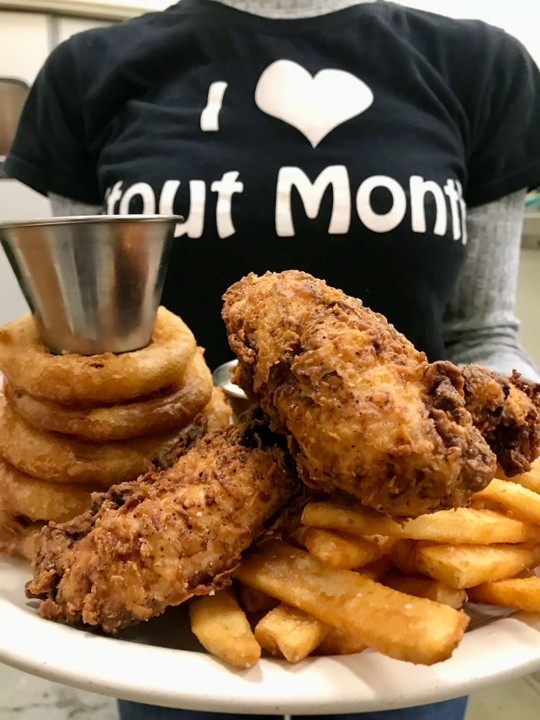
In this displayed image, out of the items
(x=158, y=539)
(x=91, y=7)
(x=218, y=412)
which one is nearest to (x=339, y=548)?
(x=158, y=539)

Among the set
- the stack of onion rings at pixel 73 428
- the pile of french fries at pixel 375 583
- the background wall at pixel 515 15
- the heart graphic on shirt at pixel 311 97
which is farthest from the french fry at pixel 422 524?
the background wall at pixel 515 15

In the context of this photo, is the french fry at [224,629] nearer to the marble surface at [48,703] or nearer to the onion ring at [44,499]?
the onion ring at [44,499]

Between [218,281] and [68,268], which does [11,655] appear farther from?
[218,281]

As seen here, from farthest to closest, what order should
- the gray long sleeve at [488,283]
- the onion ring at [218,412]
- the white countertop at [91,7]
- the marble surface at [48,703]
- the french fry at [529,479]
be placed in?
1. the white countertop at [91,7]
2. the gray long sleeve at [488,283]
3. the marble surface at [48,703]
4. the onion ring at [218,412]
5. the french fry at [529,479]

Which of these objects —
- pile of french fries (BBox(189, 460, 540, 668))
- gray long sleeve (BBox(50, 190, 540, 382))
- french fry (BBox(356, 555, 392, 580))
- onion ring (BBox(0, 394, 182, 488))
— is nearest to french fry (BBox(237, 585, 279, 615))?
pile of french fries (BBox(189, 460, 540, 668))

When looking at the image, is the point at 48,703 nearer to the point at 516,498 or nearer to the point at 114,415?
the point at 114,415

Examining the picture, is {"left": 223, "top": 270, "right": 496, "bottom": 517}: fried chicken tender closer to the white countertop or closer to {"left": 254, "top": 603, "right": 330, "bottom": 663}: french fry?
{"left": 254, "top": 603, "right": 330, "bottom": 663}: french fry

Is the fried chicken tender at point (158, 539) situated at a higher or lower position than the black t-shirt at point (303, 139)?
lower
